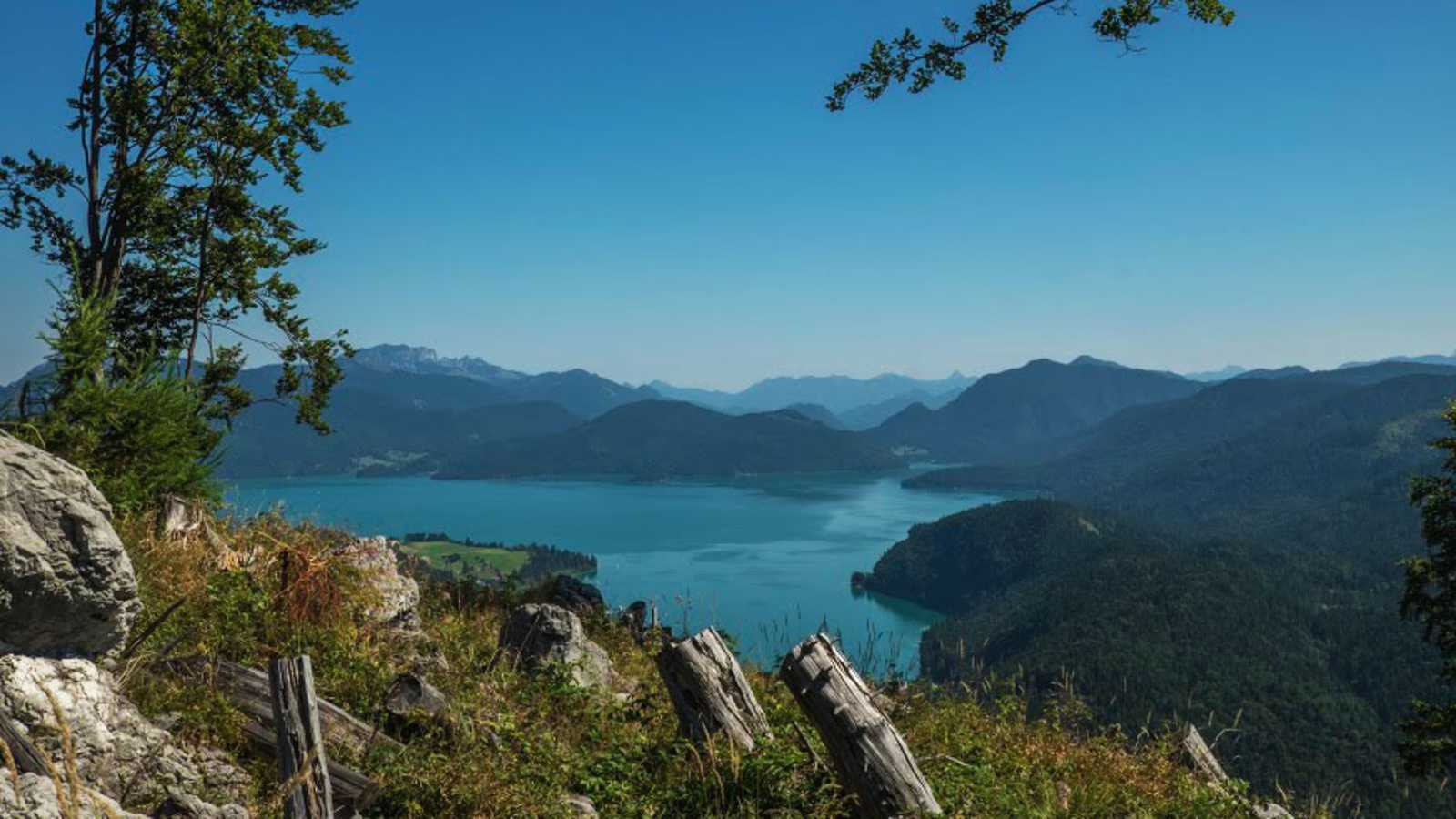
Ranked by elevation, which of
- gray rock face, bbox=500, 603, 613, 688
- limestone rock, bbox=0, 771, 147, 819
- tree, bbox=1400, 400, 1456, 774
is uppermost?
limestone rock, bbox=0, 771, 147, 819

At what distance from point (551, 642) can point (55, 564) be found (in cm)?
466

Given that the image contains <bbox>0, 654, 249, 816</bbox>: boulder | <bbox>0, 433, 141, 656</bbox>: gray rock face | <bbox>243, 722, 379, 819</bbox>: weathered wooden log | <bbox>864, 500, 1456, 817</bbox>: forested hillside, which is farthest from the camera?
<bbox>864, 500, 1456, 817</bbox>: forested hillside

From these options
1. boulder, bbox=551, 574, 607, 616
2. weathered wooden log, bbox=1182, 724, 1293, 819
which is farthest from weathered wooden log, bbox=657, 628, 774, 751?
boulder, bbox=551, 574, 607, 616

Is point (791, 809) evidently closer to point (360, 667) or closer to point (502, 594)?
point (360, 667)

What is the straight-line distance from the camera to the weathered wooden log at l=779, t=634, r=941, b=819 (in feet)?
18.4

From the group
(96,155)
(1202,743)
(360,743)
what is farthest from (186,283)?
(1202,743)

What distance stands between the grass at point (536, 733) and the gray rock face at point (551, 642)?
0.31m

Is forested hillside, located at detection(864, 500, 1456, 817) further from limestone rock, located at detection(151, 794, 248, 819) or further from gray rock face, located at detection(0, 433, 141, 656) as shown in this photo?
limestone rock, located at detection(151, 794, 248, 819)

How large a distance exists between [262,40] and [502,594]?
1052cm

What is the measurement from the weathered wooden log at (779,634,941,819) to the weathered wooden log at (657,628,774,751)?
722 millimetres

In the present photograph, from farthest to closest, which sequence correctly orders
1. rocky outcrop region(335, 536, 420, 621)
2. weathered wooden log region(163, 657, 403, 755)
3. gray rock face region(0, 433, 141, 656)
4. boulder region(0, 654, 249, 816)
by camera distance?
rocky outcrop region(335, 536, 420, 621) → weathered wooden log region(163, 657, 403, 755) → gray rock face region(0, 433, 141, 656) → boulder region(0, 654, 249, 816)

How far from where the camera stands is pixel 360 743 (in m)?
5.91

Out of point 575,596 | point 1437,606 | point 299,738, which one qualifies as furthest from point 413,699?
point 1437,606

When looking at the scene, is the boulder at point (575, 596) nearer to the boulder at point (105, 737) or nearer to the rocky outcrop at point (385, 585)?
the rocky outcrop at point (385, 585)
